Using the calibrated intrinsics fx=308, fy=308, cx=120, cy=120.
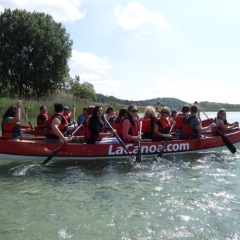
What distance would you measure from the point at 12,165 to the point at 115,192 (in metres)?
3.41

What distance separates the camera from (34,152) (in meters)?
7.73

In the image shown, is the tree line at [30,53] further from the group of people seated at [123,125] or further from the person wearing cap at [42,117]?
the group of people seated at [123,125]

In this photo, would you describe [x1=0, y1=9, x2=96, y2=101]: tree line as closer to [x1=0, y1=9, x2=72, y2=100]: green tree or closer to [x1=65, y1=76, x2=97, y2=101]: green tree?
[x1=0, y1=9, x2=72, y2=100]: green tree

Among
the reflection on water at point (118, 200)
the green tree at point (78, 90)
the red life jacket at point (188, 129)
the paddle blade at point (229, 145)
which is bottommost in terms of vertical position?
the reflection on water at point (118, 200)

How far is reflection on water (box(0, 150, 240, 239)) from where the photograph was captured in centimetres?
418

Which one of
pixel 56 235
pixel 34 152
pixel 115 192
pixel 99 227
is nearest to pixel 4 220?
pixel 56 235

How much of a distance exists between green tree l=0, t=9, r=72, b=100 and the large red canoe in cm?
2169

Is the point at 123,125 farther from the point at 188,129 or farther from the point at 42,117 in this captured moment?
the point at 42,117

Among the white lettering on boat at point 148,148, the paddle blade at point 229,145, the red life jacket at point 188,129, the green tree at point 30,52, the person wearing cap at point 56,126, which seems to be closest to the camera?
the person wearing cap at point 56,126

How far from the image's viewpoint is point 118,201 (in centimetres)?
→ 531

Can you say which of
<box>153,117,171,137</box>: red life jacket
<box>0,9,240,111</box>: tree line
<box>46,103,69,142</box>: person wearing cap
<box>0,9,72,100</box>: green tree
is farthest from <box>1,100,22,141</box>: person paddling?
<box>0,9,72,100</box>: green tree

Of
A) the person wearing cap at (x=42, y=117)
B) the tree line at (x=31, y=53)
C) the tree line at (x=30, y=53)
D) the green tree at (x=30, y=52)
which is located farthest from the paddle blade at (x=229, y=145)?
the green tree at (x=30, y=52)

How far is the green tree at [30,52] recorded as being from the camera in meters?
29.0

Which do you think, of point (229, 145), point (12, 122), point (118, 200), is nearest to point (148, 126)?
point (229, 145)
